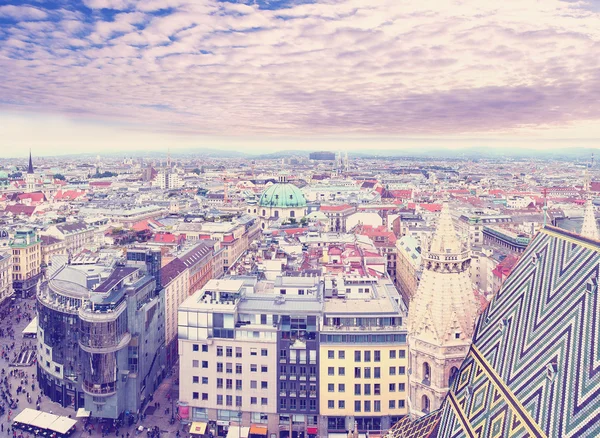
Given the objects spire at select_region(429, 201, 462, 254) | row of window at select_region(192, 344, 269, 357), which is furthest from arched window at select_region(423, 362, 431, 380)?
row of window at select_region(192, 344, 269, 357)

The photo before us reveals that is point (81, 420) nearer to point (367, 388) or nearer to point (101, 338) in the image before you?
point (101, 338)

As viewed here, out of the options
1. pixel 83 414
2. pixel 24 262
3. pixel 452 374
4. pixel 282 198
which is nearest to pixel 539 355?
pixel 452 374

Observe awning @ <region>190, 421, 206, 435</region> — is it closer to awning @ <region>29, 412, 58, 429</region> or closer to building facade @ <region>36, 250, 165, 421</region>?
building facade @ <region>36, 250, 165, 421</region>

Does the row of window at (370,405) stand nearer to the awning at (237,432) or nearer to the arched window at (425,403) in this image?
the awning at (237,432)

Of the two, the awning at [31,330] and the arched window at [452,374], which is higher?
the arched window at [452,374]

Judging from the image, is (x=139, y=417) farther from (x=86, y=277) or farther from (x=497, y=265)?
(x=497, y=265)

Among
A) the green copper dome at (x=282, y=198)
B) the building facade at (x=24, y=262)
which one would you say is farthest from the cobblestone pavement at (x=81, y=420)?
the green copper dome at (x=282, y=198)
